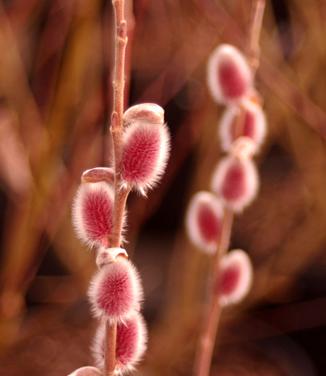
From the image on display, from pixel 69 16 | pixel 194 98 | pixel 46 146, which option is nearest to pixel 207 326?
pixel 46 146

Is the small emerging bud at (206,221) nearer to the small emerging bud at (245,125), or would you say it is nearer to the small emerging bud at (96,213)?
the small emerging bud at (245,125)

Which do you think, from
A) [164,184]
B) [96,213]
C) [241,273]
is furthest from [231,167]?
[164,184]

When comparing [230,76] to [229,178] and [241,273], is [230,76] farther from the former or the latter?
[241,273]

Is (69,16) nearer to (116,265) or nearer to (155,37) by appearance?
(155,37)

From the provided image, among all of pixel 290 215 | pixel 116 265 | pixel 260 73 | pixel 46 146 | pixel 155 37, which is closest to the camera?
pixel 116 265

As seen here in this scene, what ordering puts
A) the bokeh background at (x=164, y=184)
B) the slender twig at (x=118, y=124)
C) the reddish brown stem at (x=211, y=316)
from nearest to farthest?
the slender twig at (x=118, y=124), the reddish brown stem at (x=211, y=316), the bokeh background at (x=164, y=184)

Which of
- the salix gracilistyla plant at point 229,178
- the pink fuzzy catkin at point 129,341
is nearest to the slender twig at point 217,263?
the salix gracilistyla plant at point 229,178
